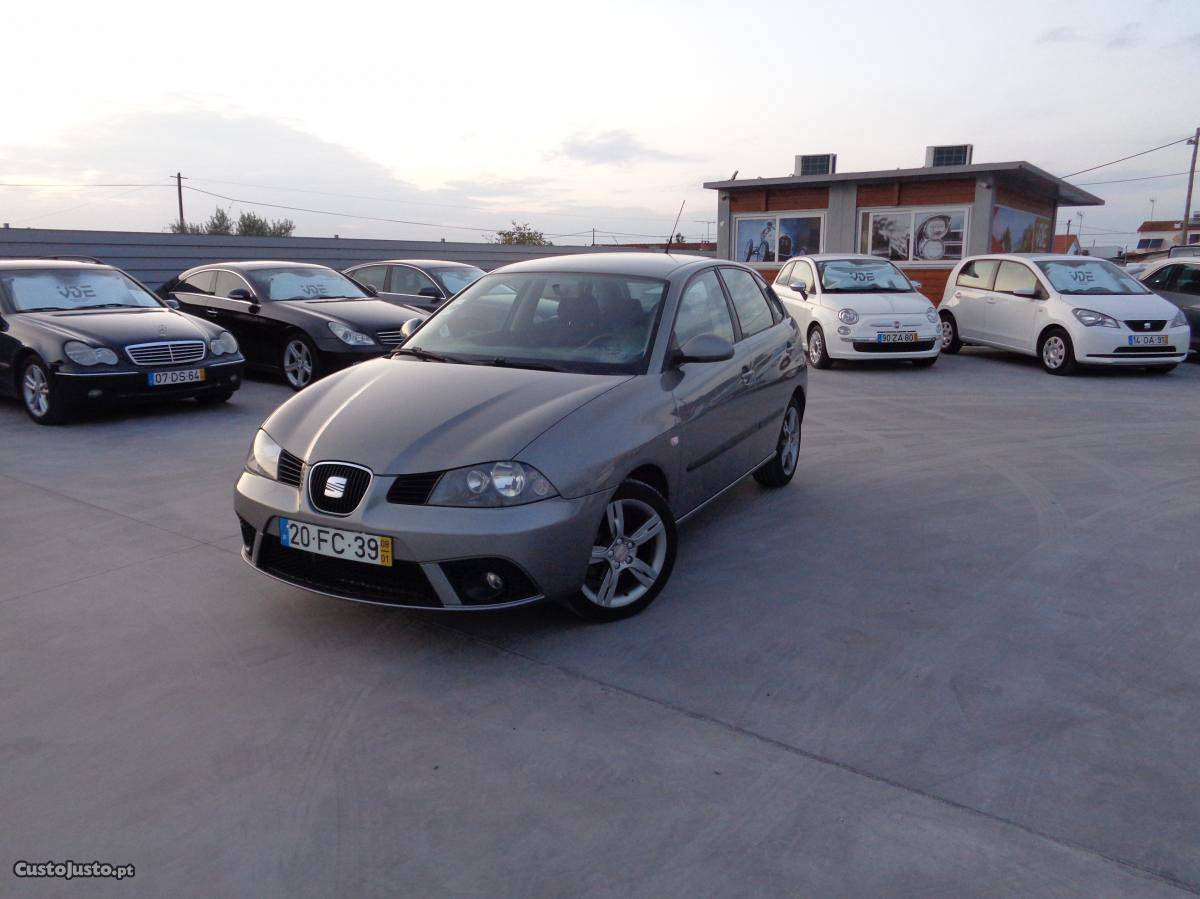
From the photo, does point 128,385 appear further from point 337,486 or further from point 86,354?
point 337,486

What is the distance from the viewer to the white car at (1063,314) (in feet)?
40.1

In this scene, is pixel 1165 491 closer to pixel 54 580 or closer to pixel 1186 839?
pixel 1186 839

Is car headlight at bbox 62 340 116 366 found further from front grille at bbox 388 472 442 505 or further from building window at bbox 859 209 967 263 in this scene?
building window at bbox 859 209 967 263

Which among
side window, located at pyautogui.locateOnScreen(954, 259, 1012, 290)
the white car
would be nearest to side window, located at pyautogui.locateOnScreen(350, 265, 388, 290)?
the white car

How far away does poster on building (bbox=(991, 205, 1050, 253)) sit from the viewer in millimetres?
21609

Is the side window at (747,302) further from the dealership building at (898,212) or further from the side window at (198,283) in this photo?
the dealership building at (898,212)

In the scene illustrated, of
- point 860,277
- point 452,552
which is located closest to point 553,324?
point 452,552

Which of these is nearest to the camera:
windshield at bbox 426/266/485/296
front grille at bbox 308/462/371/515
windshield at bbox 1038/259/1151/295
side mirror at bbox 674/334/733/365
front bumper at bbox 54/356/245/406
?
front grille at bbox 308/462/371/515

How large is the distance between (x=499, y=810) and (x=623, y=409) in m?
1.91

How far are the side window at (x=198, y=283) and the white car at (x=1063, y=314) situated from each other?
417 inches

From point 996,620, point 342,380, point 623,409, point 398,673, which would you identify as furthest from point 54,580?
point 996,620

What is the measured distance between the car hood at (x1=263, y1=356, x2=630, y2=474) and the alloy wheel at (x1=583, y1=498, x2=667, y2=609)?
531 millimetres

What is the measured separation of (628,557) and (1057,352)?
34.3 ft

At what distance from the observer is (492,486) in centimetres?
372
